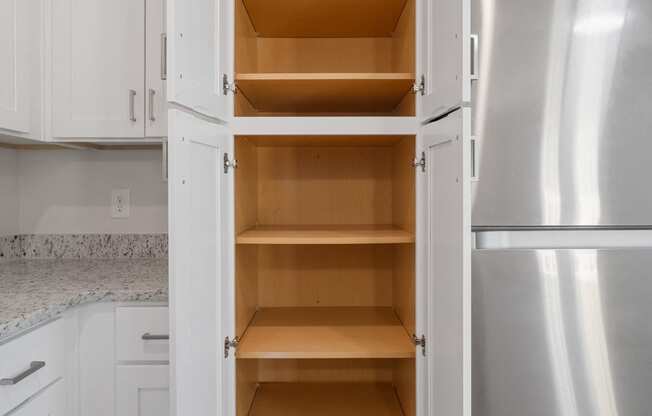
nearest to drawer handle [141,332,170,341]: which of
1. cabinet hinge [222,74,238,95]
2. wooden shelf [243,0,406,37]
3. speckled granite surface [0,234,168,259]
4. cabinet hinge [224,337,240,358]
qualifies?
cabinet hinge [224,337,240,358]

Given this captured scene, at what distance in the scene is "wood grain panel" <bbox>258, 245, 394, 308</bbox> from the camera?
185cm

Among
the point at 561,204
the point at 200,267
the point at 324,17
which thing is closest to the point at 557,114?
the point at 561,204

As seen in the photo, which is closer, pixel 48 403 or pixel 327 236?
pixel 48 403

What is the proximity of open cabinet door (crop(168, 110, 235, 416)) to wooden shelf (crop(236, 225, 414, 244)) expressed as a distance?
109 millimetres

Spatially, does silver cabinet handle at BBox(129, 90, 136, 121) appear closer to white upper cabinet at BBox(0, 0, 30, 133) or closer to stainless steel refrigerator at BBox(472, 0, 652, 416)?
Answer: white upper cabinet at BBox(0, 0, 30, 133)

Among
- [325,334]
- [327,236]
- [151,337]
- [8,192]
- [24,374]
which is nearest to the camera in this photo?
[24,374]

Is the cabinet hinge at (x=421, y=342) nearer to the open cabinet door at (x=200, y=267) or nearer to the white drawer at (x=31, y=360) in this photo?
the open cabinet door at (x=200, y=267)

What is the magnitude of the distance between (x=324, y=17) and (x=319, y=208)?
2.28 feet

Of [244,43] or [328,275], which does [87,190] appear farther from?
[328,275]

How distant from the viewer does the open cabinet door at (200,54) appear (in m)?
0.93

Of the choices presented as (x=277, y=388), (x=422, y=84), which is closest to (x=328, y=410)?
(x=277, y=388)

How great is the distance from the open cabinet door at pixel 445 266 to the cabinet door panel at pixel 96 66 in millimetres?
971

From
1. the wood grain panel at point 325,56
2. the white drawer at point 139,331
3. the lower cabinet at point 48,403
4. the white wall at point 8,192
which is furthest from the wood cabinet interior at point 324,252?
the white wall at point 8,192

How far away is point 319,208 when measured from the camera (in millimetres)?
1853
